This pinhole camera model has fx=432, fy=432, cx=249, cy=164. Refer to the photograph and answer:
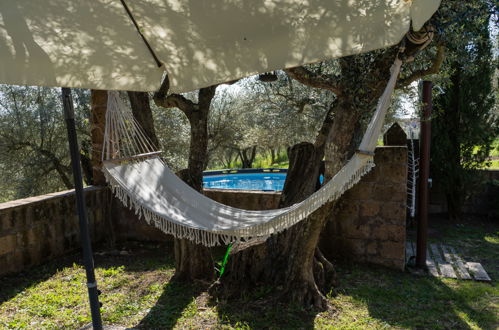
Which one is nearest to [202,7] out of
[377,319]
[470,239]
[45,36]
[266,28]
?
[266,28]

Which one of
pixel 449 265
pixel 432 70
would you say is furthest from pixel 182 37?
pixel 449 265

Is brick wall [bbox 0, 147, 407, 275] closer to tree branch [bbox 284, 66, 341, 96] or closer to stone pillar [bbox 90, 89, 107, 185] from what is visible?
stone pillar [bbox 90, 89, 107, 185]

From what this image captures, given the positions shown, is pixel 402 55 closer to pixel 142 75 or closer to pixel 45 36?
pixel 142 75

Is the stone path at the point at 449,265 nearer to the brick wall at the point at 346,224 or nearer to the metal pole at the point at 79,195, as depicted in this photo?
the brick wall at the point at 346,224

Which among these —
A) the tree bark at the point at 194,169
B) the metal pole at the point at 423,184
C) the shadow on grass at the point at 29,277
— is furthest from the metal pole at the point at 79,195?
the metal pole at the point at 423,184

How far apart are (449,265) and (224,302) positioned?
219 cm

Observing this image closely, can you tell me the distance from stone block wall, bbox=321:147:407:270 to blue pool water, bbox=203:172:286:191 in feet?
28.6

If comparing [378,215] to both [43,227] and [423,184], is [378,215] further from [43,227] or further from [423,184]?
[43,227]

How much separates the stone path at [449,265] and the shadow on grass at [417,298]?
0.15 metres

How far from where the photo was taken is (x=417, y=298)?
3170 millimetres

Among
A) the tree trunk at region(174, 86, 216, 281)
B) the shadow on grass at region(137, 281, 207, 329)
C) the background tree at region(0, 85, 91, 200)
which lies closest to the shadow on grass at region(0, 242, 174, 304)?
the tree trunk at region(174, 86, 216, 281)

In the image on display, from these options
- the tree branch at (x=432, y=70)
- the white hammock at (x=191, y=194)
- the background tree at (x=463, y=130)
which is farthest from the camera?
the background tree at (x=463, y=130)

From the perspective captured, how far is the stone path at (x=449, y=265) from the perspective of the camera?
3.66 meters

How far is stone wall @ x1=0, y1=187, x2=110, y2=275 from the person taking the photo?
357 centimetres
